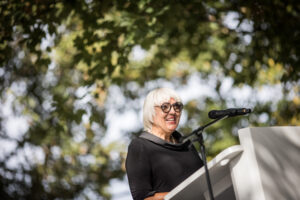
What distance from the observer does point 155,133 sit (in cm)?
303

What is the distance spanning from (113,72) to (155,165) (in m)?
2.65

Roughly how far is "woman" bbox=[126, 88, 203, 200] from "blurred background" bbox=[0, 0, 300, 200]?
190 centimetres

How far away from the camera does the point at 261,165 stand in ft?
6.07

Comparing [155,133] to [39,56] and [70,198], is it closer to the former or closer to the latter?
[39,56]

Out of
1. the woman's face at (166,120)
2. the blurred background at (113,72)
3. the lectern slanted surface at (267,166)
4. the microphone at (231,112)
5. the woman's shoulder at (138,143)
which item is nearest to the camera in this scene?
the lectern slanted surface at (267,166)

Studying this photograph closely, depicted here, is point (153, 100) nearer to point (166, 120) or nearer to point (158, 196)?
point (166, 120)

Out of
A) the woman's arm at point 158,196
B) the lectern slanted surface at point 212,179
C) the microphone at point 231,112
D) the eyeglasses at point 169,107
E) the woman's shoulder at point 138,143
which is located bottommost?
the woman's arm at point 158,196

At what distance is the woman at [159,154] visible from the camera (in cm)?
264

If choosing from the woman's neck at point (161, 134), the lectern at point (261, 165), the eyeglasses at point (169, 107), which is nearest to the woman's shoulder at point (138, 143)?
the woman's neck at point (161, 134)

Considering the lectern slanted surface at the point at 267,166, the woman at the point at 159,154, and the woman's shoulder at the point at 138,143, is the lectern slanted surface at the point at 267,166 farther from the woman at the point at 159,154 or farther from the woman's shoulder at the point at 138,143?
the woman's shoulder at the point at 138,143

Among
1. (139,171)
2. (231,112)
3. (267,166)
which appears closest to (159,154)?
(139,171)

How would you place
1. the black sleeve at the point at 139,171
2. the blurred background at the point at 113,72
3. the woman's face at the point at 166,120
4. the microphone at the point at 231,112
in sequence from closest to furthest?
the microphone at the point at 231,112 < the black sleeve at the point at 139,171 < the woman's face at the point at 166,120 < the blurred background at the point at 113,72

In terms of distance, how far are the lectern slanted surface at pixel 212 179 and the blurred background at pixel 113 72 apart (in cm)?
278

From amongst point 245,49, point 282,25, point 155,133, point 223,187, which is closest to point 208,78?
point 245,49
